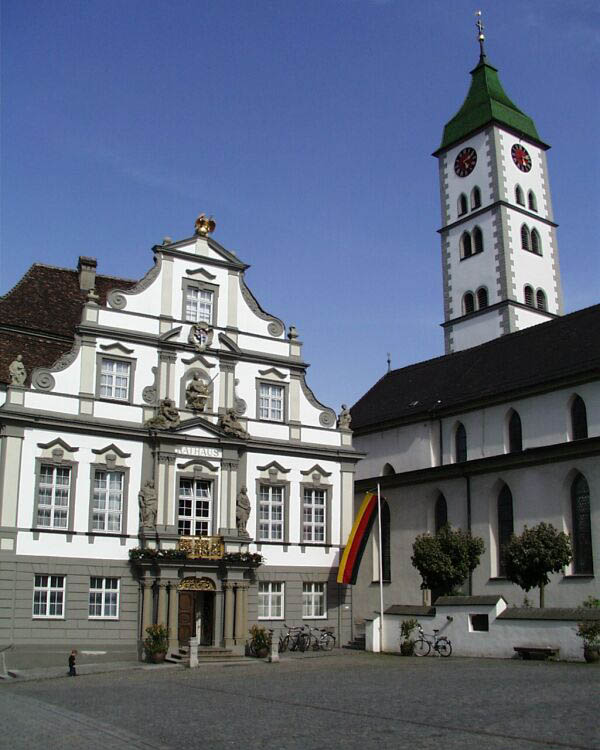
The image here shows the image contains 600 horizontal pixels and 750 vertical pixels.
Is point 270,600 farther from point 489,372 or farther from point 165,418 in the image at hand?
point 489,372

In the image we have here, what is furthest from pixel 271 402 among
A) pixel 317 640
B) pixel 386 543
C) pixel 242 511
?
pixel 386 543

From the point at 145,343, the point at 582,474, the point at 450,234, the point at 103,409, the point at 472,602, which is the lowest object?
the point at 472,602

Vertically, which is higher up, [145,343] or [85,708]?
[145,343]

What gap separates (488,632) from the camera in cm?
2830

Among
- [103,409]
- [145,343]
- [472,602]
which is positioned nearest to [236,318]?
[145,343]

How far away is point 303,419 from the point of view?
36.9 meters

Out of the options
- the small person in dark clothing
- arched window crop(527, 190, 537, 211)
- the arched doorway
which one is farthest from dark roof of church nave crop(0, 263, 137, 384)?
arched window crop(527, 190, 537, 211)

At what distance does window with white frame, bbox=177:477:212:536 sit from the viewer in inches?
1293

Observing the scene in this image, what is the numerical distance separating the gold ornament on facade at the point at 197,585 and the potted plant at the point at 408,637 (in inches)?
261

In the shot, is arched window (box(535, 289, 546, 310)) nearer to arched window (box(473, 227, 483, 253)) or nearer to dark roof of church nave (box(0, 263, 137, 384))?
arched window (box(473, 227, 483, 253))

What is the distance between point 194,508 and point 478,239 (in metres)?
30.1

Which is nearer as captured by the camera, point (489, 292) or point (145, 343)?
point (145, 343)

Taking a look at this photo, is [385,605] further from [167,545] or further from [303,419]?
[167,545]

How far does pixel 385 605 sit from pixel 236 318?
1468 centimetres
